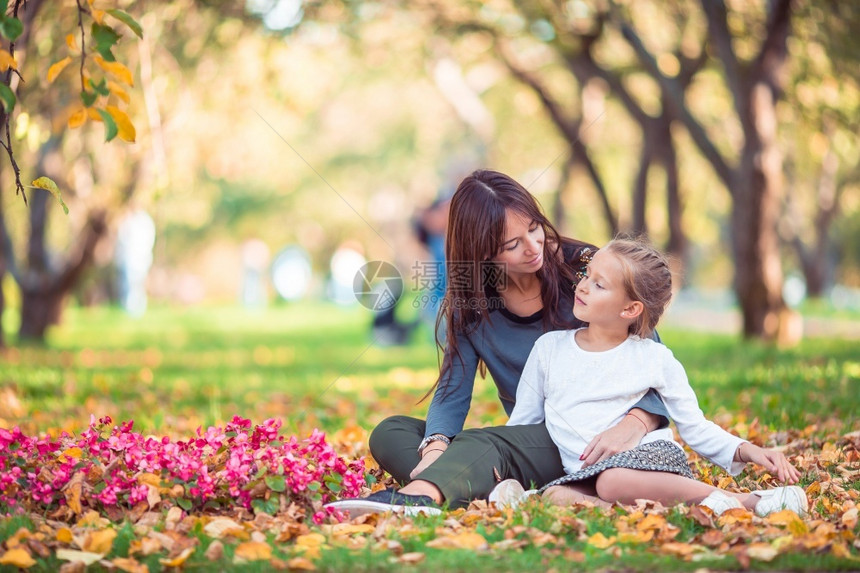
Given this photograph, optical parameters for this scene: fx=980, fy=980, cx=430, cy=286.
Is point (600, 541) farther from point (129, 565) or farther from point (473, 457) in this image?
point (129, 565)

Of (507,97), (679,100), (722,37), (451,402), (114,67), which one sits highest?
(507,97)

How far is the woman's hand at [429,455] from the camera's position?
3.60 m

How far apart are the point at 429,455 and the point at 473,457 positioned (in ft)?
0.76

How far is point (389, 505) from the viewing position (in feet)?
10.5

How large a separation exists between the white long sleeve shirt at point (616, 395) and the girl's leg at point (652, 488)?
0.59 feet

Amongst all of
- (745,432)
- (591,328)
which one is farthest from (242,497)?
(745,432)

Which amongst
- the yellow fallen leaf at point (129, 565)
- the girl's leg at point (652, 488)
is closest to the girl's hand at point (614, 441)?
→ the girl's leg at point (652, 488)

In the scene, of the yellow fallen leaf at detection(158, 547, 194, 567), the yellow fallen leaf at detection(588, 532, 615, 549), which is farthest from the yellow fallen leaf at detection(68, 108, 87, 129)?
the yellow fallen leaf at detection(588, 532, 615, 549)

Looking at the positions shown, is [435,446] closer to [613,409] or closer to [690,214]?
[613,409]

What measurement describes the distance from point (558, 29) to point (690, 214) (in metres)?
14.6

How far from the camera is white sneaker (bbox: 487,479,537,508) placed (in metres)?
3.41

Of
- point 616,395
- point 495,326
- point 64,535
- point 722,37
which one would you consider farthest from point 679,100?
point 64,535

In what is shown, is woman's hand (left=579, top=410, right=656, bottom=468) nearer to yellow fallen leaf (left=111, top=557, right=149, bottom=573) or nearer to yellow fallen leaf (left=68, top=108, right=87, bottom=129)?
yellow fallen leaf (left=111, top=557, right=149, bottom=573)

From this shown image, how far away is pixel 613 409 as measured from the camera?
3586 mm
